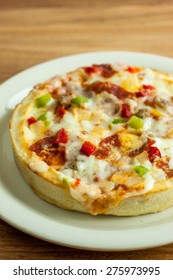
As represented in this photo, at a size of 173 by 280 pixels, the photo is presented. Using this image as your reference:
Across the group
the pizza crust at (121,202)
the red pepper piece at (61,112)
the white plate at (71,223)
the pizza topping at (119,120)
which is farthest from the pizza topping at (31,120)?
the pizza topping at (119,120)

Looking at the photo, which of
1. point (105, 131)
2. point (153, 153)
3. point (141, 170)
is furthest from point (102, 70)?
point (141, 170)

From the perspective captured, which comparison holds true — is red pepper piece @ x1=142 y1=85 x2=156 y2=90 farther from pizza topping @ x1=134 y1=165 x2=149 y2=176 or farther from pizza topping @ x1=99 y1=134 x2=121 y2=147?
pizza topping @ x1=134 y1=165 x2=149 y2=176

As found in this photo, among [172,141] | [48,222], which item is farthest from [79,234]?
[172,141]

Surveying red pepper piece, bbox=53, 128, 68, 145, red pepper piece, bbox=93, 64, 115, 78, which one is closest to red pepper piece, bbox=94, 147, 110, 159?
red pepper piece, bbox=53, 128, 68, 145

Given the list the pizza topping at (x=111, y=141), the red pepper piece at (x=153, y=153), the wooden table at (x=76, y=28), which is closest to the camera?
the red pepper piece at (x=153, y=153)

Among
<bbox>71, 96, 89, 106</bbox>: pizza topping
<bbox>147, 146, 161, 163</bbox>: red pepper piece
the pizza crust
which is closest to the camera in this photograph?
the pizza crust

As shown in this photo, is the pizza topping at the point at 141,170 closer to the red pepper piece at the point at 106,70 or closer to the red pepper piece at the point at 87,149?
the red pepper piece at the point at 87,149

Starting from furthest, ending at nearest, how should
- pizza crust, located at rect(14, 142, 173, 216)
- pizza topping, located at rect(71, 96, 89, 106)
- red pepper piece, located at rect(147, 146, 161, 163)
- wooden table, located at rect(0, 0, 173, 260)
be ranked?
wooden table, located at rect(0, 0, 173, 260)
pizza topping, located at rect(71, 96, 89, 106)
red pepper piece, located at rect(147, 146, 161, 163)
pizza crust, located at rect(14, 142, 173, 216)
